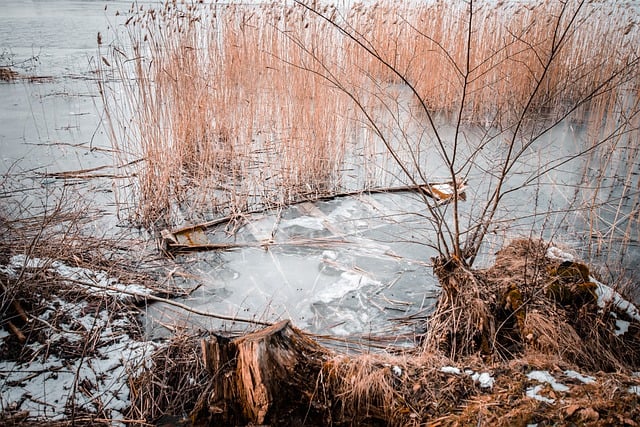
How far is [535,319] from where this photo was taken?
1801mm

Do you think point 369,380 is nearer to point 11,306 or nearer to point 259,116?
point 11,306

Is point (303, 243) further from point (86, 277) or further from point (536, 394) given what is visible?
point (536, 394)

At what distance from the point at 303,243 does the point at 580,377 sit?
5.49 feet

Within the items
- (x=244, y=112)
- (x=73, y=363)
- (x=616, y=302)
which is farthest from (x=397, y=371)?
(x=244, y=112)

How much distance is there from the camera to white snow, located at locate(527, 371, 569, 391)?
1367 millimetres

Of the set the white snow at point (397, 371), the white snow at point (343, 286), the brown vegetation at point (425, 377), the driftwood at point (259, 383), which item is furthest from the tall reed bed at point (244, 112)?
the white snow at point (397, 371)

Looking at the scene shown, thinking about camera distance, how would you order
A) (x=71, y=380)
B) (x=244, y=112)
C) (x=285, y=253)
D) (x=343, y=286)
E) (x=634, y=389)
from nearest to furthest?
(x=634, y=389) → (x=71, y=380) → (x=343, y=286) → (x=285, y=253) → (x=244, y=112)

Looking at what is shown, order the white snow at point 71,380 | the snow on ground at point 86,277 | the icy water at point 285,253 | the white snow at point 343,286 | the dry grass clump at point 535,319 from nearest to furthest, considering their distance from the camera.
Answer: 1. the white snow at point 71,380
2. the dry grass clump at point 535,319
3. the snow on ground at point 86,277
4. the icy water at point 285,253
5. the white snow at point 343,286

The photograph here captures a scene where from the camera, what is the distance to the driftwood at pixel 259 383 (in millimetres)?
1403

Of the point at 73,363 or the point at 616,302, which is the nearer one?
the point at 73,363

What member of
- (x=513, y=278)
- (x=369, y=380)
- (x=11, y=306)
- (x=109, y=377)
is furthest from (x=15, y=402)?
(x=513, y=278)

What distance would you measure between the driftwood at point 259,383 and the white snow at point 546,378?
636 millimetres

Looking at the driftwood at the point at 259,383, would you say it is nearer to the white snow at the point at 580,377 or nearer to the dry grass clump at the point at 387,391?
the dry grass clump at the point at 387,391

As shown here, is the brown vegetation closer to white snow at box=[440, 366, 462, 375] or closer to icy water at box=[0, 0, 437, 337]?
white snow at box=[440, 366, 462, 375]
